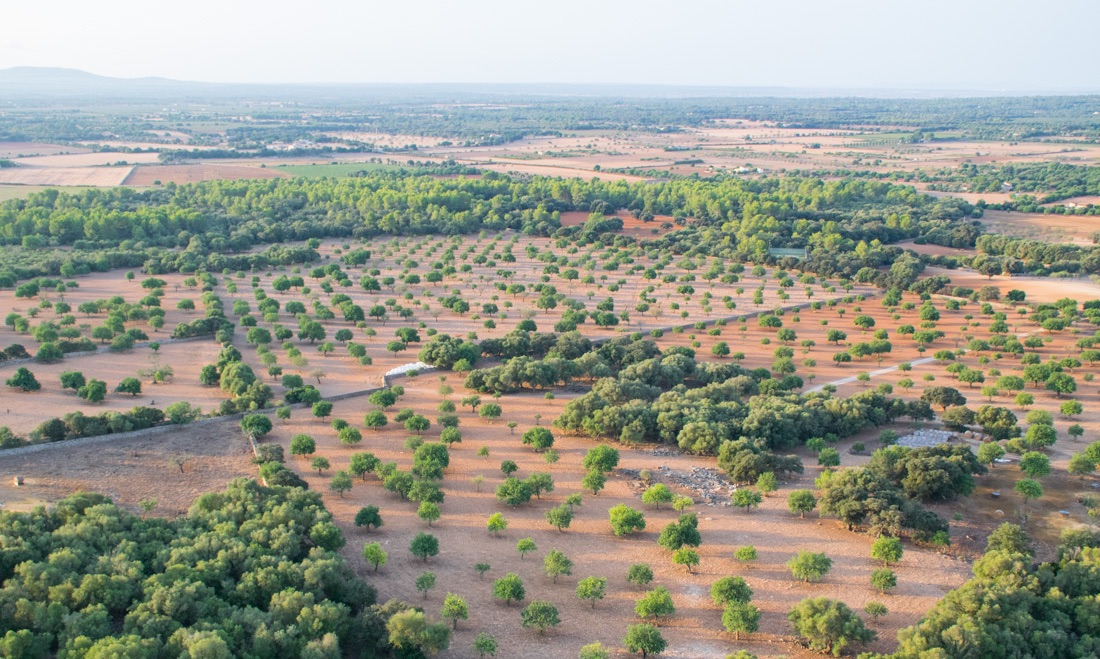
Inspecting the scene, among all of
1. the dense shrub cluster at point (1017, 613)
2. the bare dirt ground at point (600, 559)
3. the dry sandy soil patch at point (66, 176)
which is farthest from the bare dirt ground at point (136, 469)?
the dry sandy soil patch at point (66, 176)

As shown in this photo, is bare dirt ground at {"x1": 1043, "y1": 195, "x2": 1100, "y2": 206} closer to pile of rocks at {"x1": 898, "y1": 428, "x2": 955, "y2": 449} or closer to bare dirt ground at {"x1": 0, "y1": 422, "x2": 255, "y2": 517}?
pile of rocks at {"x1": 898, "y1": 428, "x2": 955, "y2": 449}

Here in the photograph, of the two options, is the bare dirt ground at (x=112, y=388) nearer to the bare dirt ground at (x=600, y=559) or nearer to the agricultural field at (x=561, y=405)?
the agricultural field at (x=561, y=405)

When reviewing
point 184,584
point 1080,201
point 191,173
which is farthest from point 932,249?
point 191,173

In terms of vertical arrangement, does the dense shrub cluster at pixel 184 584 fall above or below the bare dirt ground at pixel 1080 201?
below

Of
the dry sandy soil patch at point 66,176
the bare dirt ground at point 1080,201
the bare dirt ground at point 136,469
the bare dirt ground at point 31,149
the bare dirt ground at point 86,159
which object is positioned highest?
the bare dirt ground at point 31,149

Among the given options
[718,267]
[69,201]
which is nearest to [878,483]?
[718,267]

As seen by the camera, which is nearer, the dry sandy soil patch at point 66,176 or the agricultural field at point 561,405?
the agricultural field at point 561,405

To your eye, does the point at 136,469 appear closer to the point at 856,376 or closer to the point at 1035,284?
the point at 856,376
